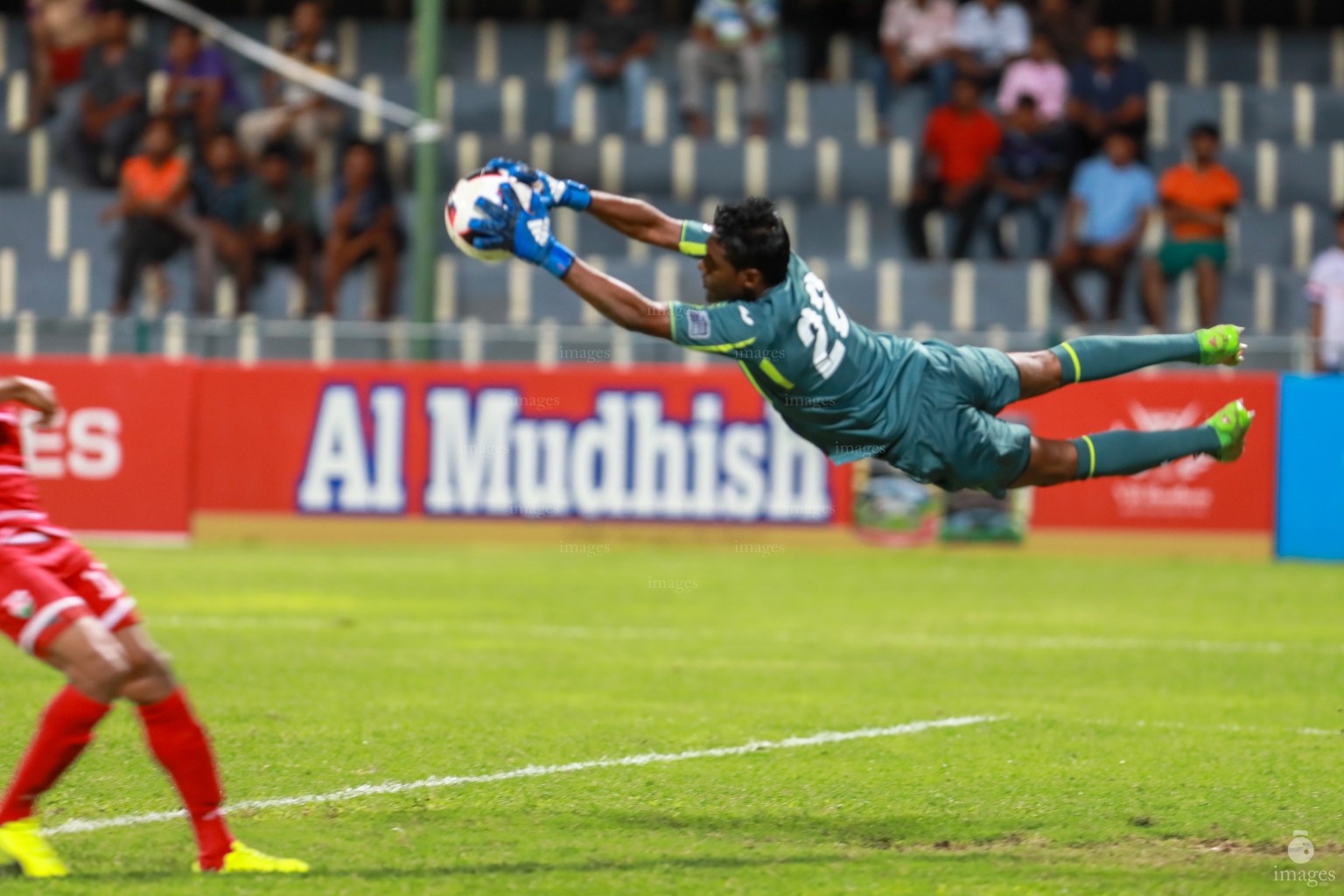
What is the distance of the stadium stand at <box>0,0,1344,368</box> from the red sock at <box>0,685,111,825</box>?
48.1ft

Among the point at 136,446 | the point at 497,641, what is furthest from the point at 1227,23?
the point at 497,641

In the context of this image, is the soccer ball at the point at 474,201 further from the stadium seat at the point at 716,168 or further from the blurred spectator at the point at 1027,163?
the stadium seat at the point at 716,168

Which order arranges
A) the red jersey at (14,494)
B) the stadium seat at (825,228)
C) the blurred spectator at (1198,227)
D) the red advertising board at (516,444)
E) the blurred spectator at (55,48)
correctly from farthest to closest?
the blurred spectator at (55,48)
the stadium seat at (825,228)
the blurred spectator at (1198,227)
the red advertising board at (516,444)
the red jersey at (14,494)

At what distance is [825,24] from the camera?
23422mm

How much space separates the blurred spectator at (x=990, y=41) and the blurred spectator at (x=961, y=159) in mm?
1311

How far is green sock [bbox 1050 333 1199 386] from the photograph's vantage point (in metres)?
7.80

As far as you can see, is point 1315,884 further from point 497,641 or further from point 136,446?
point 136,446

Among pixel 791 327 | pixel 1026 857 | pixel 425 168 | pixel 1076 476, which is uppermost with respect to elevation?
pixel 425 168

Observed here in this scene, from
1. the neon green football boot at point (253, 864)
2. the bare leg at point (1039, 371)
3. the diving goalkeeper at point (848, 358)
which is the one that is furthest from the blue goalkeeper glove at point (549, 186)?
the neon green football boot at point (253, 864)

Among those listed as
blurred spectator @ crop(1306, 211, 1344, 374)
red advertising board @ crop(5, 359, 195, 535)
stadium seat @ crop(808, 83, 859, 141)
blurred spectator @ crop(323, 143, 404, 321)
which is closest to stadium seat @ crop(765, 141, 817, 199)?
stadium seat @ crop(808, 83, 859, 141)

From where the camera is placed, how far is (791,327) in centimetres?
708

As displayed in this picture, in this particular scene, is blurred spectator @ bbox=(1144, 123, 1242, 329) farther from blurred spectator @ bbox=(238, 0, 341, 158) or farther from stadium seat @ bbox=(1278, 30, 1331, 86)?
blurred spectator @ bbox=(238, 0, 341, 158)

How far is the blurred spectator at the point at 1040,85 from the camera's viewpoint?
A: 69.1 ft

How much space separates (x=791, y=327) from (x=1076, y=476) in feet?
5.01
